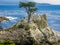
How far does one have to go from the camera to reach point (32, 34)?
1703 inches

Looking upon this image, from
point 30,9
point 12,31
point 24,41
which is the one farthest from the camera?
point 30,9

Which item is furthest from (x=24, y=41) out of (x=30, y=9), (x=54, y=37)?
(x=30, y=9)

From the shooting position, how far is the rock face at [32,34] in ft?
141

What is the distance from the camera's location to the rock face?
42.9 m

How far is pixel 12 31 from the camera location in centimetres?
4556

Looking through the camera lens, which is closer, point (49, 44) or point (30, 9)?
point (49, 44)

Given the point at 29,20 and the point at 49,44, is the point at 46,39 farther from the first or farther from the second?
the point at 29,20

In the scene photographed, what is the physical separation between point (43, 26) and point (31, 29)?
10.3 feet

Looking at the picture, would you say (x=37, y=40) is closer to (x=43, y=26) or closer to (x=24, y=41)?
(x=24, y=41)

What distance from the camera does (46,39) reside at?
4341 cm

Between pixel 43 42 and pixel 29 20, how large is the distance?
5.21 m

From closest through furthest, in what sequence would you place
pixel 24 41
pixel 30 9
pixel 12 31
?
pixel 24 41 → pixel 12 31 → pixel 30 9

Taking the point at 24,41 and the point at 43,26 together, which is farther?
the point at 43,26

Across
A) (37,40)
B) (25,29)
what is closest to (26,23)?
(25,29)
